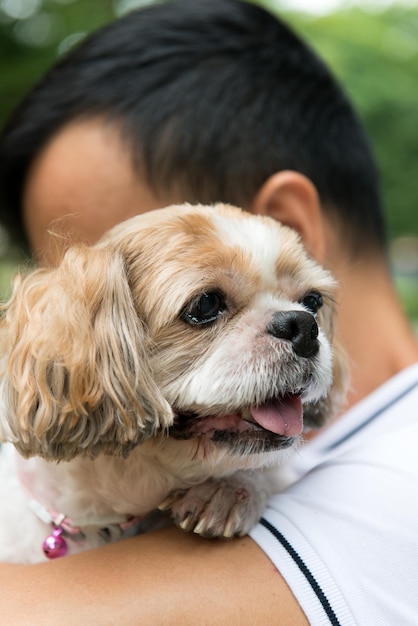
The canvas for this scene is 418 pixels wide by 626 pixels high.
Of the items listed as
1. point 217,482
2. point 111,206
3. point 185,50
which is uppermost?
point 185,50

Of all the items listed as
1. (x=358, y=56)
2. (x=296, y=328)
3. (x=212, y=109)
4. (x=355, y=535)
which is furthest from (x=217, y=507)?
(x=358, y=56)

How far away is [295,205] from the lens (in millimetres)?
2570

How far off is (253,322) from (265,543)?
1.89ft

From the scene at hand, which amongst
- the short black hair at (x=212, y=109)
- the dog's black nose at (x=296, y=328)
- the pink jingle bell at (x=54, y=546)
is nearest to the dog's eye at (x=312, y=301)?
the dog's black nose at (x=296, y=328)

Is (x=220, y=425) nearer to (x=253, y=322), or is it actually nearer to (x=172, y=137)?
(x=253, y=322)

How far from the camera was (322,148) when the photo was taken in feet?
9.68

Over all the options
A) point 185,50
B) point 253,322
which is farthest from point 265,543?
point 185,50

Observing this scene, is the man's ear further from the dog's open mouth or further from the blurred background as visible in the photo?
the blurred background

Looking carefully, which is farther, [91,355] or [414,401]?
[414,401]

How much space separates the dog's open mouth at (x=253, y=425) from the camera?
1903 mm

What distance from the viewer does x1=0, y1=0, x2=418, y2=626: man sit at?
1654 millimetres

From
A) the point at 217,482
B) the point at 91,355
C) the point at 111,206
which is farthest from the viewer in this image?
the point at 111,206

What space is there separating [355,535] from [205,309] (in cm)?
68

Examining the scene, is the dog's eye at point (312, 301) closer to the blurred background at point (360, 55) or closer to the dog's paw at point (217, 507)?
the dog's paw at point (217, 507)
